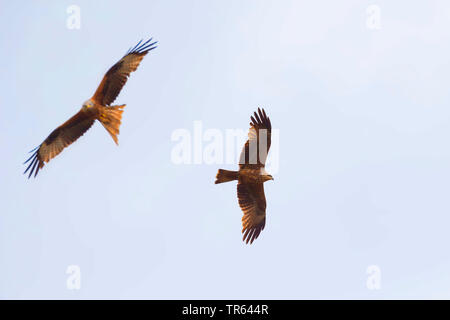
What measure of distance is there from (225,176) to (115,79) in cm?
276

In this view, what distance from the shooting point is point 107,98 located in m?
12.4

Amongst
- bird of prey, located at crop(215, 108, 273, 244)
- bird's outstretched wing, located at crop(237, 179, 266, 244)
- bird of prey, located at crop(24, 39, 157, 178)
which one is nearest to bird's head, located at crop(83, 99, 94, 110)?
bird of prey, located at crop(24, 39, 157, 178)

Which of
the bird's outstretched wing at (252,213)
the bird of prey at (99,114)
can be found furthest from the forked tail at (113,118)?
the bird's outstretched wing at (252,213)

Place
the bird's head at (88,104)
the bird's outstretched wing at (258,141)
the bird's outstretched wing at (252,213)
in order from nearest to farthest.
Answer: the bird's outstretched wing at (258,141) < the bird's head at (88,104) < the bird's outstretched wing at (252,213)

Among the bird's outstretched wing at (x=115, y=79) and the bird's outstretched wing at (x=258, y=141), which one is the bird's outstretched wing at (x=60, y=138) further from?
the bird's outstretched wing at (x=258, y=141)

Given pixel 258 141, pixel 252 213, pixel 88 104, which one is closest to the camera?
pixel 258 141

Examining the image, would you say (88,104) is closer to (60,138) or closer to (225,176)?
(60,138)

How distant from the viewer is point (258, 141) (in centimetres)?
1166

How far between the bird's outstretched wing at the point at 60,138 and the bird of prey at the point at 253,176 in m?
2.96

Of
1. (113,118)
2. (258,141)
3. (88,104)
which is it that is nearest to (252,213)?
(258,141)

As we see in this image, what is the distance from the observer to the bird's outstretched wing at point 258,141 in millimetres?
11602
